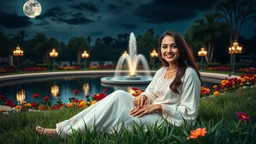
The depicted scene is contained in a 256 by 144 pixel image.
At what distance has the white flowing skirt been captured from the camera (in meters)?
2.58

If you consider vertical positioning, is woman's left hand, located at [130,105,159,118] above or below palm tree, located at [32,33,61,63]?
Result: below

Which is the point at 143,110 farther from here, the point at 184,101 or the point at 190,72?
the point at 190,72

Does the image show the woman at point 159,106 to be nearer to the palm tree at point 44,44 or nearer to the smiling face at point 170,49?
the smiling face at point 170,49

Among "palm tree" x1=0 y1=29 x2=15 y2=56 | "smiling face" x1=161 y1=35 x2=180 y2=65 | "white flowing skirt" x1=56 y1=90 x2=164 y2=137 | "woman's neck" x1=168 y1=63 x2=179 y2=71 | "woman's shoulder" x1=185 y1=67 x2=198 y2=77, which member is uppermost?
"palm tree" x1=0 y1=29 x2=15 y2=56

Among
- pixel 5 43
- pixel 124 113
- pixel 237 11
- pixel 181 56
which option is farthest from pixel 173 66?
pixel 5 43

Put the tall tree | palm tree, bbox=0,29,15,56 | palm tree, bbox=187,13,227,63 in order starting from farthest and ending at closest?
palm tree, bbox=187,13,227,63 → palm tree, bbox=0,29,15,56 → the tall tree

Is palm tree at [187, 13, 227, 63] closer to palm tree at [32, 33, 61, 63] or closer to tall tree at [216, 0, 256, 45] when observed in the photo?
tall tree at [216, 0, 256, 45]

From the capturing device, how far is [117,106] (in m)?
2.63

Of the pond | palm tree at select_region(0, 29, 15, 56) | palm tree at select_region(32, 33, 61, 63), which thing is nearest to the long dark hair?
the pond

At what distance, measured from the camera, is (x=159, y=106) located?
8.91ft

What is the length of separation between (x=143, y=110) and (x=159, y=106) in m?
0.20

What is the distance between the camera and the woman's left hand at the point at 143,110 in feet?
8.73

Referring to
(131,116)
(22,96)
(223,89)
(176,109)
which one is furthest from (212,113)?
(22,96)

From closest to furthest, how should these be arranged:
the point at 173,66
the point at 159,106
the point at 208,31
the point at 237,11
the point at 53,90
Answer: the point at 159,106, the point at 173,66, the point at 53,90, the point at 237,11, the point at 208,31
